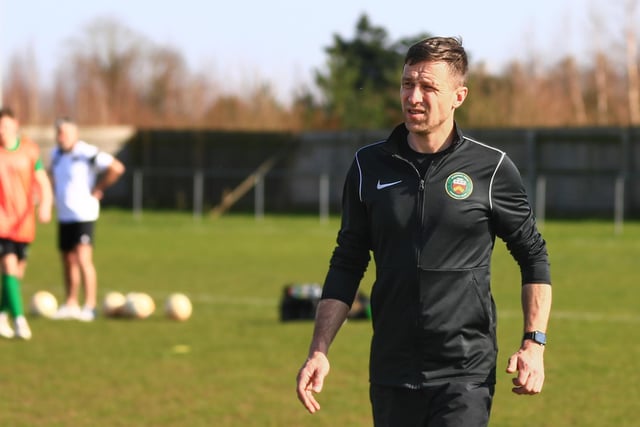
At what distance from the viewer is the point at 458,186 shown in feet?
14.6

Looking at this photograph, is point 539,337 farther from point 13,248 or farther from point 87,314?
point 87,314

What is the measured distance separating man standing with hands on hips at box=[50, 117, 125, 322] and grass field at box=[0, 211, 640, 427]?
1.38 feet

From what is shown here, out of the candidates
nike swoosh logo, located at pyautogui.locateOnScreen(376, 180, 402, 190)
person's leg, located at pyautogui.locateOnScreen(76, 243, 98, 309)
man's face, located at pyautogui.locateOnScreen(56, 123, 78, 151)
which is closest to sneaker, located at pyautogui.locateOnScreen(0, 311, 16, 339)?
person's leg, located at pyautogui.locateOnScreen(76, 243, 98, 309)

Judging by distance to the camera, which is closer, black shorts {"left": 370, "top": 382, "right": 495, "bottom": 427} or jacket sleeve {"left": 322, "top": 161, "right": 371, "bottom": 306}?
black shorts {"left": 370, "top": 382, "right": 495, "bottom": 427}

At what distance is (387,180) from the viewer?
4.50 m

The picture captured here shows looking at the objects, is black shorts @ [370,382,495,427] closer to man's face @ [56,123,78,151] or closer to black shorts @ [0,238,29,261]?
black shorts @ [0,238,29,261]

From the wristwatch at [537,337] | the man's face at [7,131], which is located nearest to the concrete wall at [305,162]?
the man's face at [7,131]

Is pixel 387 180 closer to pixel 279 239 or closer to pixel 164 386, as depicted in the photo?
pixel 164 386

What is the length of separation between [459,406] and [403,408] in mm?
202

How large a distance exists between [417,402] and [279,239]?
24.2 m

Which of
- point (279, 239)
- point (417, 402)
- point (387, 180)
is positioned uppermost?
point (387, 180)

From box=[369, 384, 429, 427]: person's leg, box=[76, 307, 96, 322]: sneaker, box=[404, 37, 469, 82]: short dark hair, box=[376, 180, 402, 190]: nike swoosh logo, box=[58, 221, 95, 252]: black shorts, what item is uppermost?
box=[404, 37, 469, 82]: short dark hair

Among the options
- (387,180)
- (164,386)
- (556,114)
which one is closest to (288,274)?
(164,386)

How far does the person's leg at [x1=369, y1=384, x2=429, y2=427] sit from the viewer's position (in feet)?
14.5
